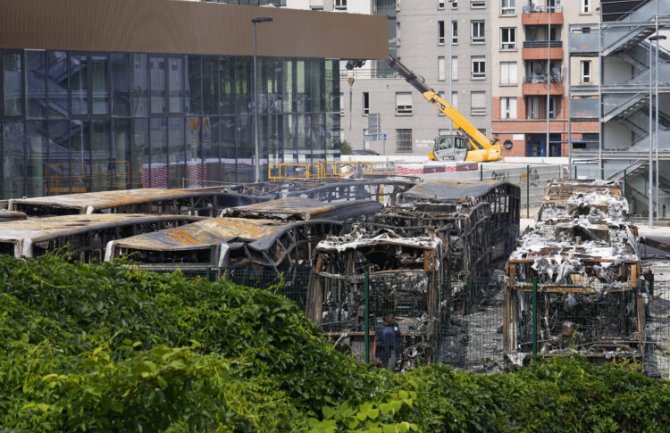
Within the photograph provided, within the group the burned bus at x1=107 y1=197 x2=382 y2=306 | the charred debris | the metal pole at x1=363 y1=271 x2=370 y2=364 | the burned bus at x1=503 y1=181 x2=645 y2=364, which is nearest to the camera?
the metal pole at x1=363 y1=271 x2=370 y2=364

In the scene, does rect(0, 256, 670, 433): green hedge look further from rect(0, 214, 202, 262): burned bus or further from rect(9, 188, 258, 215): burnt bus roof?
rect(9, 188, 258, 215): burnt bus roof

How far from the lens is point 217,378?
854 cm

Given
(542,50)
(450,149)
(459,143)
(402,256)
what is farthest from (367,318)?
(542,50)

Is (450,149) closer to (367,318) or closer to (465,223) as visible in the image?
(465,223)

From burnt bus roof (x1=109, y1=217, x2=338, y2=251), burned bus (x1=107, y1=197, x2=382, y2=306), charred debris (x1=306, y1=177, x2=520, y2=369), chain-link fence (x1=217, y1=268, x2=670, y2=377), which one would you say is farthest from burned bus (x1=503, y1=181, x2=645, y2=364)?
burnt bus roof (x1=109, y1=217, x2=338, y2=251)

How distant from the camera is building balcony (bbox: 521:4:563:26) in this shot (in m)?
87.1

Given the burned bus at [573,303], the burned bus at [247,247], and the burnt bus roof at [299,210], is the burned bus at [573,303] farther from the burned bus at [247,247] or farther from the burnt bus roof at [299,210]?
the burnt bus roof at [299,210]

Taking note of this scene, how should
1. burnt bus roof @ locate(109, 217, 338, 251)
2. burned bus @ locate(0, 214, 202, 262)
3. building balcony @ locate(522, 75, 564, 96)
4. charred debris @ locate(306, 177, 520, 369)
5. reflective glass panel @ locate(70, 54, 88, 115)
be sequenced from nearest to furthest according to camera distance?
charred debris @ locate(306, 177, 520, 369) < burned bus @ locate(0, 214, 202, 262) < burnt bus roof @ locate(109, 217, 338, 251) < reflective glass panel @ locate(70, 54, 88, 115) < building balcony @ locate(522, 75, 564, 96)

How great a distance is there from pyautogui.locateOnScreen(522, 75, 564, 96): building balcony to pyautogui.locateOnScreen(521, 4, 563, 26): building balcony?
350cm

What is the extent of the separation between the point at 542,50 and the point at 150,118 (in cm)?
4403

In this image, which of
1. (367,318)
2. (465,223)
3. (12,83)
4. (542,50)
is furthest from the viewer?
(542,50)

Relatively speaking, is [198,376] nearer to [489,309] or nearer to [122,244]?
[122,244]

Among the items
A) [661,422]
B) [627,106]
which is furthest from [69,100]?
[661,422]

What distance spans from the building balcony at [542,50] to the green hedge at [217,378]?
74.7 m
